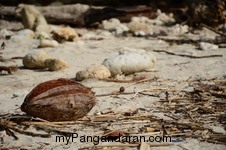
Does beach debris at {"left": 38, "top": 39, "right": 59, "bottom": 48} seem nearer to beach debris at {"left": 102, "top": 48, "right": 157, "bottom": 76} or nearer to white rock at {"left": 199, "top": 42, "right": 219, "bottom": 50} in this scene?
beach debris at {"left": 102, "top": 48, "right": 157, "bottom": 76}

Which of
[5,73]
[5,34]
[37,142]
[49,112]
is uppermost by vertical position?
[5,34]

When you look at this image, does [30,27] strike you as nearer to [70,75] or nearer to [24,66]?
[24,66]

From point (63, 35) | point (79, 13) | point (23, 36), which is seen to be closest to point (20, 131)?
point (63, 35)

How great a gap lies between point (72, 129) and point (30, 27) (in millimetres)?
5177

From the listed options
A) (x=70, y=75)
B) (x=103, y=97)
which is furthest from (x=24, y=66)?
(x=103, y=97)

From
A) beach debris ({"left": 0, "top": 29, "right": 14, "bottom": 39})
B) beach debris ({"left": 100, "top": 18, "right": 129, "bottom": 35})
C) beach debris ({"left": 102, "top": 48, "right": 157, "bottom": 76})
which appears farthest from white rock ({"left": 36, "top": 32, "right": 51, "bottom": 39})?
beach debris ({"left": 102, "top": 48, "right": 157, "bottom": 76})

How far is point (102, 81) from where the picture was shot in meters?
3.05

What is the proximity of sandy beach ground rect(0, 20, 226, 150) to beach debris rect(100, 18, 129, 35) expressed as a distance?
69 centimetres

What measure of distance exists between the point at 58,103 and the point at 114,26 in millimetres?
5257

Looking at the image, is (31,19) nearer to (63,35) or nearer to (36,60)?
(63,35)

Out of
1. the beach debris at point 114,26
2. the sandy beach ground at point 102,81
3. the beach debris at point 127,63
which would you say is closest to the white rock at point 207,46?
the sandy beach ground at point 102,81

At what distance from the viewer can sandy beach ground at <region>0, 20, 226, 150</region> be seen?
1.88 meters

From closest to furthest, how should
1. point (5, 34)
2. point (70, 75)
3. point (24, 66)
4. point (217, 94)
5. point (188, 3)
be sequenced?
point (217, 94)
point (70, 75)
point (24, 66)
point (5, 34)
point (188, 3)

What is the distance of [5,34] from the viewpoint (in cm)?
633
